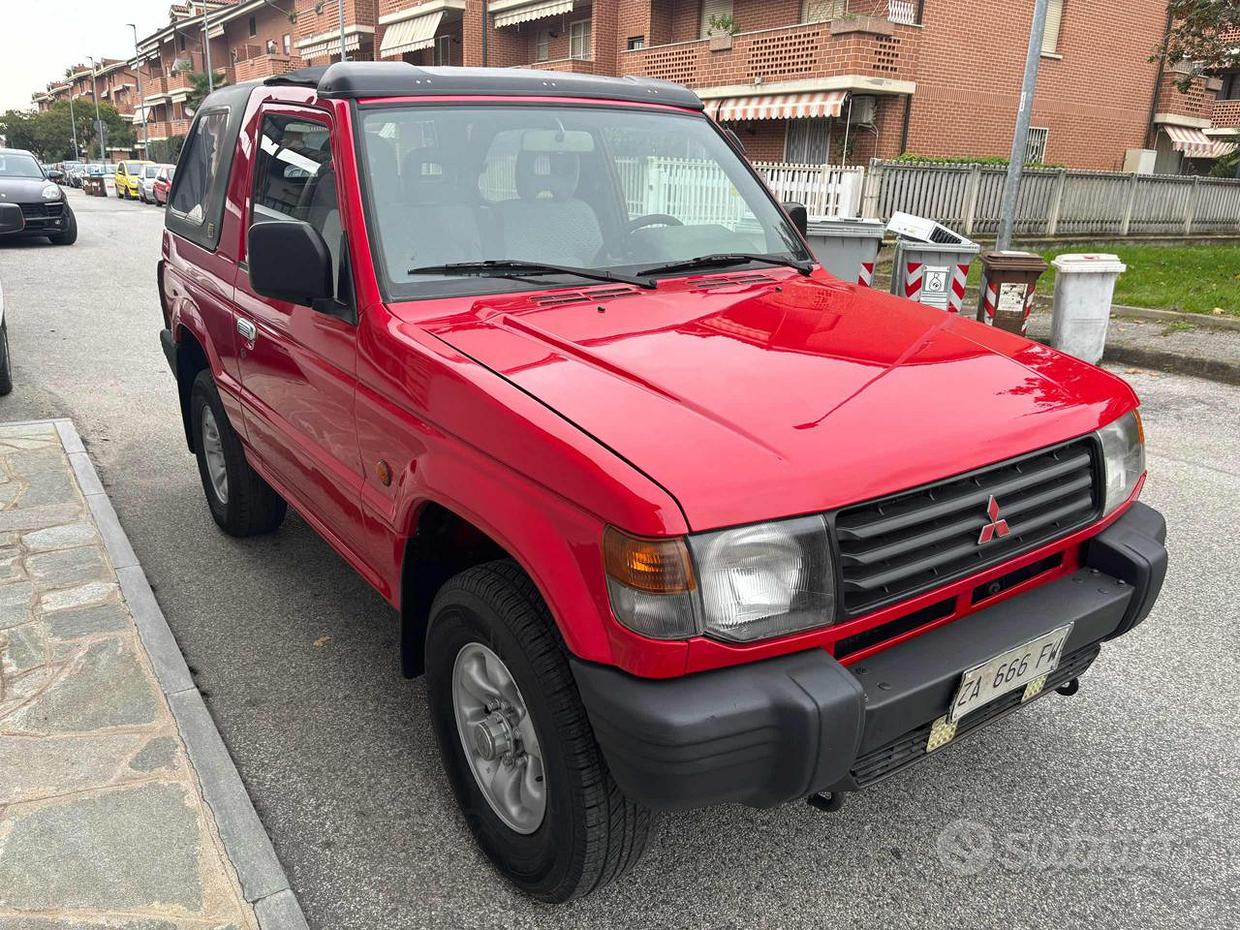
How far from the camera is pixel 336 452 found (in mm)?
3107

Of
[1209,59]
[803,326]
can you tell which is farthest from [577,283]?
[1209,59]

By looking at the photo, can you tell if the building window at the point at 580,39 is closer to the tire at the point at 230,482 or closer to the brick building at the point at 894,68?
the brick building at the point at 894,68

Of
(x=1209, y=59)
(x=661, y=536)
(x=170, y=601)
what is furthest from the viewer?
(x=1209, y=59)

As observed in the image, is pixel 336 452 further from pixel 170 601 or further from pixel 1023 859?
pixel 1023 859

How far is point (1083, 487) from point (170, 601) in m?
3.52

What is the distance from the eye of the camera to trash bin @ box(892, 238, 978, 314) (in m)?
8.53

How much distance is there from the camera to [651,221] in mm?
3352

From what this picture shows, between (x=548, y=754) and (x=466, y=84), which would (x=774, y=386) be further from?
(x=466, y=84)

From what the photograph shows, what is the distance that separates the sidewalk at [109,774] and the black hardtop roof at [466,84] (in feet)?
6.78

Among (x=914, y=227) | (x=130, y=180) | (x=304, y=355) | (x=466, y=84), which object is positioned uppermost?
(x=466, y=84)

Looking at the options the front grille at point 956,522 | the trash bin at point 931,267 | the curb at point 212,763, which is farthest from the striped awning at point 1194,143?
the curb at point 212,763

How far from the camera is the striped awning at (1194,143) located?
1085 inches

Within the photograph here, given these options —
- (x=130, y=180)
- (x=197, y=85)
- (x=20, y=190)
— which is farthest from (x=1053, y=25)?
(x=197, y=85)

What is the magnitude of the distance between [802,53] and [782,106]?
117cm
